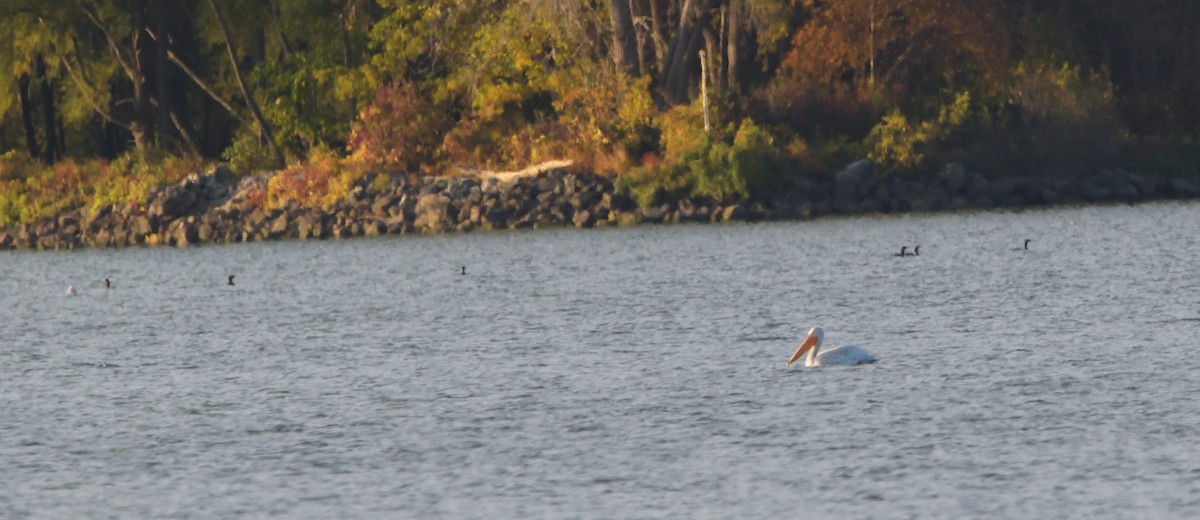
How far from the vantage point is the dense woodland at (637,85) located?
55.9 meters

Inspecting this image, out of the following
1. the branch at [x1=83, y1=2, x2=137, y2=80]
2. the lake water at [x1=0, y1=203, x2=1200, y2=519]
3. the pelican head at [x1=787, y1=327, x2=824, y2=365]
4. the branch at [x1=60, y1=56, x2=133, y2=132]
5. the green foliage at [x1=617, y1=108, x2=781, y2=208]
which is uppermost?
the branch at [x1=83, y1=2, x2=137, y2=80]

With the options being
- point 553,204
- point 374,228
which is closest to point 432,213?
point 374,228

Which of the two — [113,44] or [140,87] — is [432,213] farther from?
[113,44]

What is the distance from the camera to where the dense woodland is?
184 ft

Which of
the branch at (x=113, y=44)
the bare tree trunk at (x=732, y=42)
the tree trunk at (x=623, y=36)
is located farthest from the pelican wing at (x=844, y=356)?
the branch at (x=113, y=44)

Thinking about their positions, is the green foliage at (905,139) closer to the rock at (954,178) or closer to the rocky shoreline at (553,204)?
the rocky shoreline at (553,204)

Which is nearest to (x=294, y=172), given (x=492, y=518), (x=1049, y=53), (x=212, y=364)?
(x=1049, y=53)

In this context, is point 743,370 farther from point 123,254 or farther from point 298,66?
point 298,66

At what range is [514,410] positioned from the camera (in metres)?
20.3

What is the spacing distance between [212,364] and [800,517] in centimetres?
1284

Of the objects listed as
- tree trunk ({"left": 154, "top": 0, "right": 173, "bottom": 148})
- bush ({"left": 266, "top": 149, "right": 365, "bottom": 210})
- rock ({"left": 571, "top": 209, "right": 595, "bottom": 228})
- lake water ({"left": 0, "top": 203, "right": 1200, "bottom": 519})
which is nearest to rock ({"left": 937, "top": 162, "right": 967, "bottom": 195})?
rock ({"left": 571, "top": 209, "right": 595, "bottom": 228})

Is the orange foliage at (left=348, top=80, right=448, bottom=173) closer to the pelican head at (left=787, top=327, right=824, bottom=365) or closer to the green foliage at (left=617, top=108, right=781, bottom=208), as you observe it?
the green foliage at (left=617, top=108, right=781, bottom=208)

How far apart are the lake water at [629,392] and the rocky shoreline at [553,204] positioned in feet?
42.5

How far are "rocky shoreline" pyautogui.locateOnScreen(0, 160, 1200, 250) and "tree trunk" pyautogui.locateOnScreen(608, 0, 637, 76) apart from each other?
399 cm
